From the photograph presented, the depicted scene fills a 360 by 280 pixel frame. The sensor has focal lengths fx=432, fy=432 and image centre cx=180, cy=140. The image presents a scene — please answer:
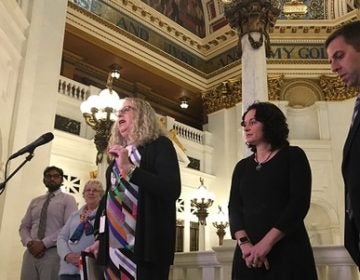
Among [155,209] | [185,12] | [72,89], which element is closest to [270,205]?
[155,209]

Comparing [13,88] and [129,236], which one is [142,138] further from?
[13,88]

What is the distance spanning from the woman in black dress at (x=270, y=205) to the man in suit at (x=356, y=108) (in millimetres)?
382

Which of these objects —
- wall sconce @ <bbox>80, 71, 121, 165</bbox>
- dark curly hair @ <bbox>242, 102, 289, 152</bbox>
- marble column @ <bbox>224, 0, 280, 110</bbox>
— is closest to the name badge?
dark curly hair @ <bbox>242, 102, 289, 152</bbox>

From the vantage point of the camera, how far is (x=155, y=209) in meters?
2.29

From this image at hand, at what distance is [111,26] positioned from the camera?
12.7 m

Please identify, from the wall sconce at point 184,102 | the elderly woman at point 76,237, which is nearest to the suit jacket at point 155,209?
the elderly woman at point 76,237

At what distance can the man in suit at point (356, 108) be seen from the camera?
66.9 inches

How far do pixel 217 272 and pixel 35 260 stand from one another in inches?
69.0

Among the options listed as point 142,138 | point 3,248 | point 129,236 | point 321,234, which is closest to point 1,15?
point 3,248

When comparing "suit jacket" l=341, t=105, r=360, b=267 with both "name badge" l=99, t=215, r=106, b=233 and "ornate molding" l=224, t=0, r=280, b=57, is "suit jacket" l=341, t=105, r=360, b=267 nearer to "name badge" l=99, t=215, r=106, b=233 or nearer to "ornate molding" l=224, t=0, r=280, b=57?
"name badge" l=99, t=215, r=106, b=233

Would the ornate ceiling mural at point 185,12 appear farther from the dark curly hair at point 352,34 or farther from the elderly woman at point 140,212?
the dark curly hair at point 352,34

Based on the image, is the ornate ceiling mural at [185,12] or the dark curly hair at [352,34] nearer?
the dark curly hair at [352,34]

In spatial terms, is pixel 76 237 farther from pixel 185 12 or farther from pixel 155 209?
pixel 185 12

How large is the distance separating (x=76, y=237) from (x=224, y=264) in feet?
4.17
